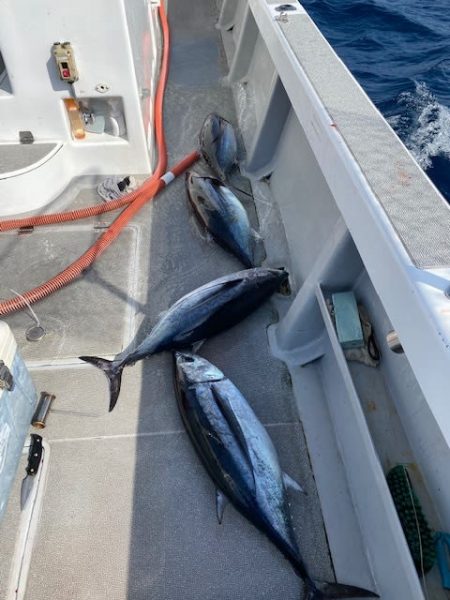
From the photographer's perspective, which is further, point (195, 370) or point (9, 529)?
point (195, 370)

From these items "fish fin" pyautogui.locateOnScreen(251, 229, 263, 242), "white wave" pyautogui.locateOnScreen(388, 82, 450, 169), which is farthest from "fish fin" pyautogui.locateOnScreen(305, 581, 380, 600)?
"white wave" pyautogui.locateOnScreen(388, 82, 450, 169)

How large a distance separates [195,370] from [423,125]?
5.50m

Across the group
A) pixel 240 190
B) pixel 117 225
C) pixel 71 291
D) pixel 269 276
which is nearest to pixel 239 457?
pixel 269 276

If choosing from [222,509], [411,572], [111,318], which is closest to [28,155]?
[111,318]

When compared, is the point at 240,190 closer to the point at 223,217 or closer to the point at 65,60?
the point at 223,217

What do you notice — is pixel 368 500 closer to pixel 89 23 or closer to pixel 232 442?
pixel 232 442

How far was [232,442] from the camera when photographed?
204 centimetres

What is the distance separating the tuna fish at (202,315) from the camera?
2.38m

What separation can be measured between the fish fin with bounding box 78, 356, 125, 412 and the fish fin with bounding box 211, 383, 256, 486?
0.55 meters

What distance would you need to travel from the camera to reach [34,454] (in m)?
2.09

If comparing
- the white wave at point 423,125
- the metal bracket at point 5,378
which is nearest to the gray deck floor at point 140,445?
the metal bracket at point 5,378

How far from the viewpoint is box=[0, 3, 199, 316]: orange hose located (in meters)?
2.71

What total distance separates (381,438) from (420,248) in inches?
33.8

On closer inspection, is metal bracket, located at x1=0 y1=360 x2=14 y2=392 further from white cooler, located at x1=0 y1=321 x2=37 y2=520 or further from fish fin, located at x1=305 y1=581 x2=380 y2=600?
fish fin, located at x1=305 y1=581 x2=380 y2=600
